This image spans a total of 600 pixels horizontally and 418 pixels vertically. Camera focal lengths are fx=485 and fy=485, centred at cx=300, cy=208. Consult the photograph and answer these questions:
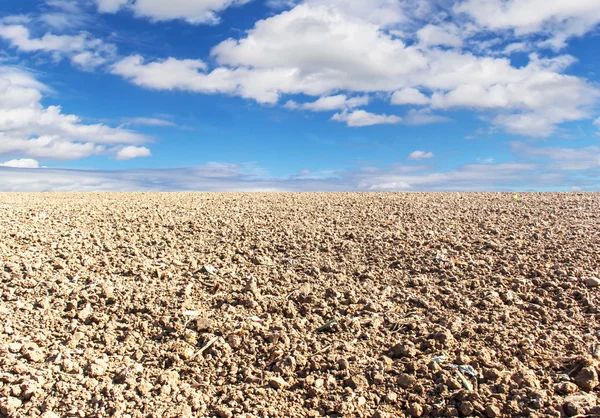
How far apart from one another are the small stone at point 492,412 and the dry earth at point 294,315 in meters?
0.02

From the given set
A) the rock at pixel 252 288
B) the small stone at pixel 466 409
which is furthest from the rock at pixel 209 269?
the small stone at pixel 466 409

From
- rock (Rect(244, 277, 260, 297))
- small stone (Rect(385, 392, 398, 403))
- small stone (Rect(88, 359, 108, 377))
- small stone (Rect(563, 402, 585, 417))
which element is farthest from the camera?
rock (Rect(244, 277, 260, 297))

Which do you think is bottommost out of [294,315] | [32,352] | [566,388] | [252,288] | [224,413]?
[224,413]

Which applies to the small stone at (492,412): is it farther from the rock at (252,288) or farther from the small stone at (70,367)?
the small stone at (70,367)

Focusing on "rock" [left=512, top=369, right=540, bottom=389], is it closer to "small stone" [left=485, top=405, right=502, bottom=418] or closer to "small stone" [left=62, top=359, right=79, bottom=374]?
"small stone" [left=485, top=405, right=502, bottom=418]

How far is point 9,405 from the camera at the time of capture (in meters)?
3.07

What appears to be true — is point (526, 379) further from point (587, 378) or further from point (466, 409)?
point (466, 409)

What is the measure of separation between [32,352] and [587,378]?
3917 mm

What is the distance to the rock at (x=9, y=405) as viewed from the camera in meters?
3.06

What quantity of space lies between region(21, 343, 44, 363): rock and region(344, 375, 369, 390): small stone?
2.23 m

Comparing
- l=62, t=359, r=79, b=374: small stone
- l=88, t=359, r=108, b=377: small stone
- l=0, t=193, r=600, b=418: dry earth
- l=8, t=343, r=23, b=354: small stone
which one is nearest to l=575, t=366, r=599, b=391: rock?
l=0, t=193, r=600, b=418: dry earth

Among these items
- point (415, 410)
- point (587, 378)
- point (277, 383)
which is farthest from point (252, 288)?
point (587, 378)

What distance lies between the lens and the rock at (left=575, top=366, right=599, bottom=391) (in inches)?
128

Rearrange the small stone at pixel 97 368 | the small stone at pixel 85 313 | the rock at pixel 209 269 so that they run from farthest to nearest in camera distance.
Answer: the rock at pixel 209 269 → the small stone at pixel 85 313 → the small stone at pixel 97 368
